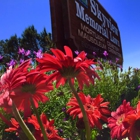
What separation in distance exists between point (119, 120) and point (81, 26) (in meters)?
5.86

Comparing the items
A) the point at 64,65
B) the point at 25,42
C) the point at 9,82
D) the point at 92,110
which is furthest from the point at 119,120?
the point at 25,42

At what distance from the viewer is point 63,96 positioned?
242 cm

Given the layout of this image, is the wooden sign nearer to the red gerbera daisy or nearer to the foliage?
the red gerbera daisy

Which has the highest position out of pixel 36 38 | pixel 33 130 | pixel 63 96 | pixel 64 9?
pixel 36 38

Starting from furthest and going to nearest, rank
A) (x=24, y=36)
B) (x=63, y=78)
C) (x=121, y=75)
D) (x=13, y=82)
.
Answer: (x=24, y=36) < (x=121, y=75) < (x=63, y=78) < (x=13, y=82)

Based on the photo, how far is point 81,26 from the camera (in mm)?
6582

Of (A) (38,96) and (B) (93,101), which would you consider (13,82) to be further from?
(B) (93,101)

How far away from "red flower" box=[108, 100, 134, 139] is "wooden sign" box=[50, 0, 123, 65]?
4.88 m

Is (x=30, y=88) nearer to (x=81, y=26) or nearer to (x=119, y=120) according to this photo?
(x=119, y=120)

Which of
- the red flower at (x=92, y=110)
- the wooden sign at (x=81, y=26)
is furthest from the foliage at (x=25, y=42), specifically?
the red flower at (x=92, y=110)

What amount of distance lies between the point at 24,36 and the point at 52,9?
14.9 meters

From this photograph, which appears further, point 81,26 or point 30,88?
point 81,26

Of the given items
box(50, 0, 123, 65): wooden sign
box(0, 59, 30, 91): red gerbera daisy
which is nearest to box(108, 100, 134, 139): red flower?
box(0, 59, 30, 91): red gerbera daisy

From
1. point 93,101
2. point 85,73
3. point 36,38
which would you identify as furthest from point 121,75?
point 36,38
